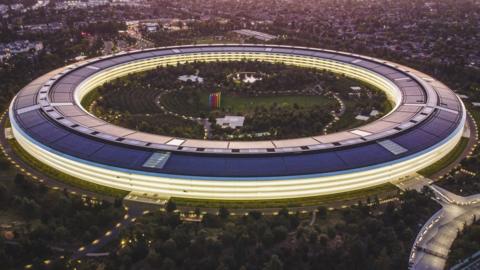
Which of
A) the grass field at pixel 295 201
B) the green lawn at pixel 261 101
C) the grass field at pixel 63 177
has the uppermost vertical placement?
the green lawn at pixel 261 101

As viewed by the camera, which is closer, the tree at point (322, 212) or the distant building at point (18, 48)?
the tree at point (322, 212)

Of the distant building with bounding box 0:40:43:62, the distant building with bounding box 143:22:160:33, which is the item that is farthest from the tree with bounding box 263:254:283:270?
the distant building with bounding box 143:22:160:33

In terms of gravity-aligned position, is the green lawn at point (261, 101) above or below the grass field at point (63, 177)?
above

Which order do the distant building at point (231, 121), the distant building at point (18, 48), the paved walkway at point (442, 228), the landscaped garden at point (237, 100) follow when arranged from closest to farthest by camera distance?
the paved walkway at point (442, 228) → the landscaped garden at point (237, 100) → the distant building at point (231, 121) → the distant building at point (18, 48)

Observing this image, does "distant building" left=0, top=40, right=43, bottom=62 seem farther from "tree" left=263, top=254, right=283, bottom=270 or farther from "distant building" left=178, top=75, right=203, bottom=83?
"tree" left=263, top=254, right=283, bottom=270

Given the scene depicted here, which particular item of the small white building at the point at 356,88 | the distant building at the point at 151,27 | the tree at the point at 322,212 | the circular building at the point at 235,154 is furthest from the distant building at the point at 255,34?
the tree at the point at 322,212

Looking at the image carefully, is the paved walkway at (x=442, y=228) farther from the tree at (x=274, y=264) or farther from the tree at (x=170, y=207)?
the tree at (x=170, y=207)

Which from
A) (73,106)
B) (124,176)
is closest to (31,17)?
(73,106)
